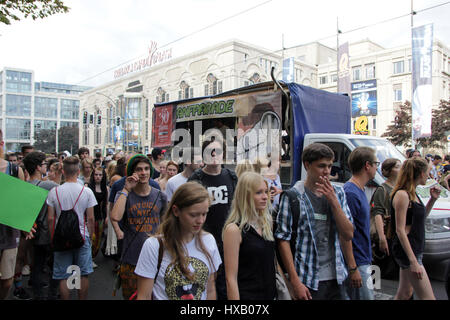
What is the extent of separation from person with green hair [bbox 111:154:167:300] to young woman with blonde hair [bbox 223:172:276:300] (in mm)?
A: 1296

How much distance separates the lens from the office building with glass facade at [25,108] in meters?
102

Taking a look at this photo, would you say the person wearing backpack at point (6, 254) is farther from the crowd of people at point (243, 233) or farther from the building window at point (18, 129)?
the building window at point (18, 129)

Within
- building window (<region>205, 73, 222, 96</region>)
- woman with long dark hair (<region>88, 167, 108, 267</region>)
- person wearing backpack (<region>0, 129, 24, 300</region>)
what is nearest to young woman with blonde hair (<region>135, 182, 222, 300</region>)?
person wearing backpack (<region>0, 129, 24, 300</region>)

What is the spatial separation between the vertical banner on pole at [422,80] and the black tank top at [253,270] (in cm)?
1668

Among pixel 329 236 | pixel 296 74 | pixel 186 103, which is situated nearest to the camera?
pixel 329 236

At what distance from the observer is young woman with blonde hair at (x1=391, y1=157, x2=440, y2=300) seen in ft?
10.4

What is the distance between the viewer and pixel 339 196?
2.76 m

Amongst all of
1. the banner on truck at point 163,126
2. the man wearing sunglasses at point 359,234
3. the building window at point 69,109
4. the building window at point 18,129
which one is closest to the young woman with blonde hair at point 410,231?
the man wearing sunglasses at point 359,234

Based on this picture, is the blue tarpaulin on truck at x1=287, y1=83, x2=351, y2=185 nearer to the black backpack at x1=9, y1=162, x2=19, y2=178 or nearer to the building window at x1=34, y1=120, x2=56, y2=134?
the black backpack at x1=9, y1=162, x2=19, y2=178

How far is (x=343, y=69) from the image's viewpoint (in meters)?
21.0

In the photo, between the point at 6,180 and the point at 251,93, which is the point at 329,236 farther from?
the point at 251,93

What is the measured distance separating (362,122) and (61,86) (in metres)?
132

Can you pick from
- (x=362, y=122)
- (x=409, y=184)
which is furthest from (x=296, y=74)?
(x=409, y=184)

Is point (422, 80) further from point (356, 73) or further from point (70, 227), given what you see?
point (356, 73)
